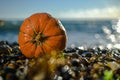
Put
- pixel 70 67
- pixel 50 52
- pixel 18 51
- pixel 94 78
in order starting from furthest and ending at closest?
1. pixel 18 51
2. pixel 50 52
3. pixel 70 67
4. pixel 94 78

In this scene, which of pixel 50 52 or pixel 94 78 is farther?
pixel 50 52

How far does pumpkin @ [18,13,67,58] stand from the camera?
249 inches

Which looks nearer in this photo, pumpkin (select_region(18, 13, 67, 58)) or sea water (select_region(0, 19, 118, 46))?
pumpkin (select_region(18, 13, 67, 58))

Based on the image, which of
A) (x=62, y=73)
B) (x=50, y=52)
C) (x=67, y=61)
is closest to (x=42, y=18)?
(x=50, y=52)

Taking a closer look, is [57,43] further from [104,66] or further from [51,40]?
[104,66]

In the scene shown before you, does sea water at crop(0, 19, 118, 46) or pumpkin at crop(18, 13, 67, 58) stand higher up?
pumpkin at crop(18, 13, 67, 58)

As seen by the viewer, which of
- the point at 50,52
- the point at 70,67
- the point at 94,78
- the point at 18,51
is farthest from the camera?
the point at 18,51

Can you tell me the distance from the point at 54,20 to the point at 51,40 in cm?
38

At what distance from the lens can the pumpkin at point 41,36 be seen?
6314 mm

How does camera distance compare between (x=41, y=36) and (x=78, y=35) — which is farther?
(x=78, y=35)

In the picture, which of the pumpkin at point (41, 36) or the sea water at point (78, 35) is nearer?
the pumpkin at point (41, 36)

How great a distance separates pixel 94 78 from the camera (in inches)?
197

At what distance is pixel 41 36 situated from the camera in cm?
633

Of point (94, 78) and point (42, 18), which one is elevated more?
point (42, 18)
